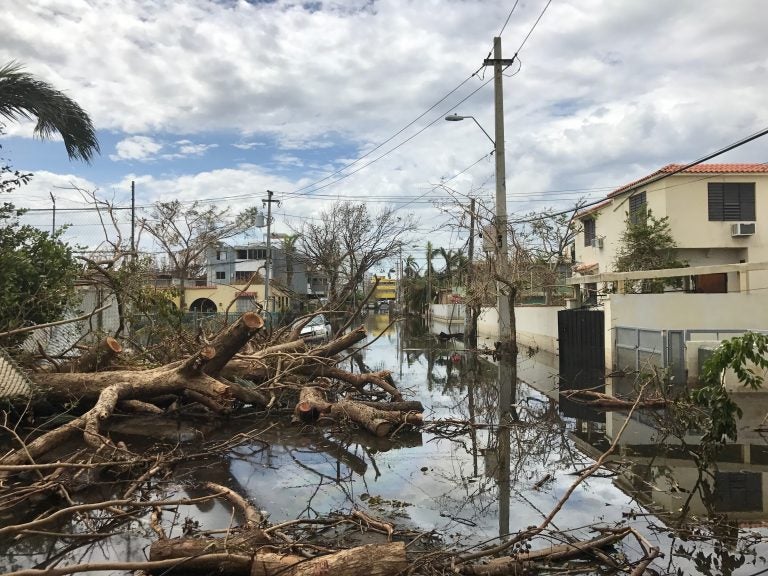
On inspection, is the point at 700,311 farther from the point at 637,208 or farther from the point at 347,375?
the point at 637,208

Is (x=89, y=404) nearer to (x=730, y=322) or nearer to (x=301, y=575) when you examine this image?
(x=301, y=575)

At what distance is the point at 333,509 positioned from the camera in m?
5.83

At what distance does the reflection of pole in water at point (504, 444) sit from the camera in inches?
221

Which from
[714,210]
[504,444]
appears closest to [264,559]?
[504,444]

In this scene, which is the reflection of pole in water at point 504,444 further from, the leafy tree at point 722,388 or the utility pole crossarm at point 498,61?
the utility pole crossarm at point 498,61

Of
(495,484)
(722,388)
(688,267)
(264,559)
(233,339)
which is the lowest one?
(495,484)

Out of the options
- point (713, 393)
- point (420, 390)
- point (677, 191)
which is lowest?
point (420, 390)

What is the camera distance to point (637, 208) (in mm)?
25609

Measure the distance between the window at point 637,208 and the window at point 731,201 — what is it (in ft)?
8.18

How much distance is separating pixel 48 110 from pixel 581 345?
49.0 feet

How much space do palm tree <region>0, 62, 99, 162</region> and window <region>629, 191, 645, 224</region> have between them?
1982cm

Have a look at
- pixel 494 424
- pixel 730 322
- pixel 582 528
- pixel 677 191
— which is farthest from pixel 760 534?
pixel 677 191

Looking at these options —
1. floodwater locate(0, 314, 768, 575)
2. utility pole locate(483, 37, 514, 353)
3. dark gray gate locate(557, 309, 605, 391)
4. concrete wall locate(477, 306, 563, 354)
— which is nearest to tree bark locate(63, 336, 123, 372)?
floodwater locate(0, 314, 768, 575)

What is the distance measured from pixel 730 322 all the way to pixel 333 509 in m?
12.4
